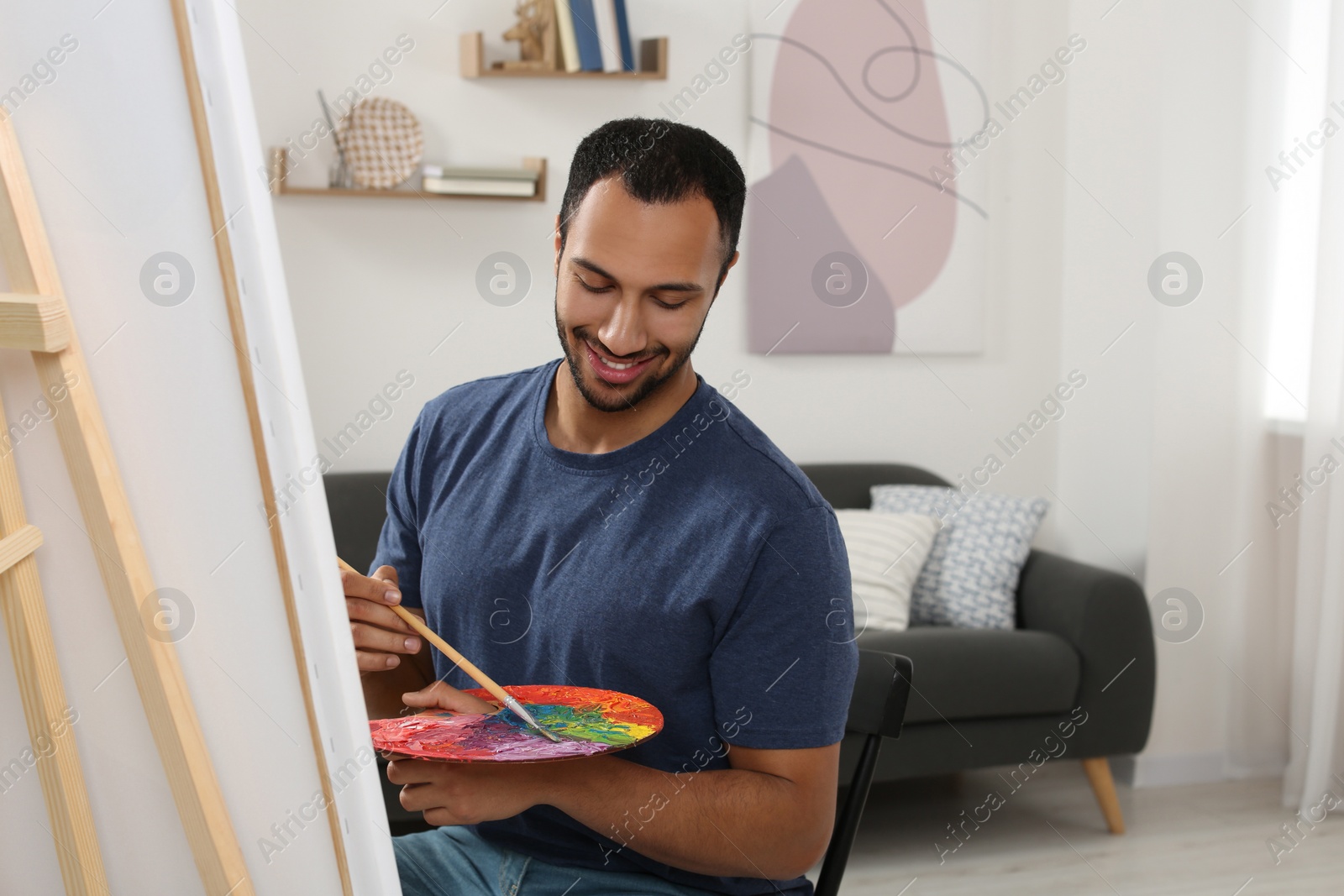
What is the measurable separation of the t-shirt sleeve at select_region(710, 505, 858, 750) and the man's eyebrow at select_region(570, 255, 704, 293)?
0.81 feet

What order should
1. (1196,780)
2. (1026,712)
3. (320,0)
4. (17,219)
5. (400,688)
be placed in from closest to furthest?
(17,219), (400,688), (1026,712), (320,0), (1196,780)

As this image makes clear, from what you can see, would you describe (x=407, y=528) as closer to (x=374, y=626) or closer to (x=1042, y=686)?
(x=374, y=626)

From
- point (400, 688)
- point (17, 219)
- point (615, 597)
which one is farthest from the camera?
point (400, 688)

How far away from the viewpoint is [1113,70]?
3.18 metres

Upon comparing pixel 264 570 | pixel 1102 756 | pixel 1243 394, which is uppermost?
pixel 264 570

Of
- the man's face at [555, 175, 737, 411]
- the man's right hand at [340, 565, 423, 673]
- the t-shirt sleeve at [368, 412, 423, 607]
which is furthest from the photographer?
the t-shirt sleeve at [368, 412, 423, 607]

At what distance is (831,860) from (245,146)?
3.67 ft

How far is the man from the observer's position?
1.06 meters

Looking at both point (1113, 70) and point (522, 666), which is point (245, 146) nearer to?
point (522, 666)

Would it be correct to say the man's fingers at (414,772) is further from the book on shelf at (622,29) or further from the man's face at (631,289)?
the book on shelf at (622,29)

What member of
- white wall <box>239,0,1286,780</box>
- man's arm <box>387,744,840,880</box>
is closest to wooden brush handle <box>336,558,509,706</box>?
man's arm <box>387,744,840,880</box>

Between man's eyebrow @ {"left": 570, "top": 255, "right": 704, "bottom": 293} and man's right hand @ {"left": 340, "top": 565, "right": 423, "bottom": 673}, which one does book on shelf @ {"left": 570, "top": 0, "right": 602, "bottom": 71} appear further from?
man's right hand @ {"left": 340, "top": 565, "right": 423, "bottom": 673}

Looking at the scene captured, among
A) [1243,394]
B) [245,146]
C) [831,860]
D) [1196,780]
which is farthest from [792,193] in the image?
[245,146]

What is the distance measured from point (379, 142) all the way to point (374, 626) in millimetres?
2164
